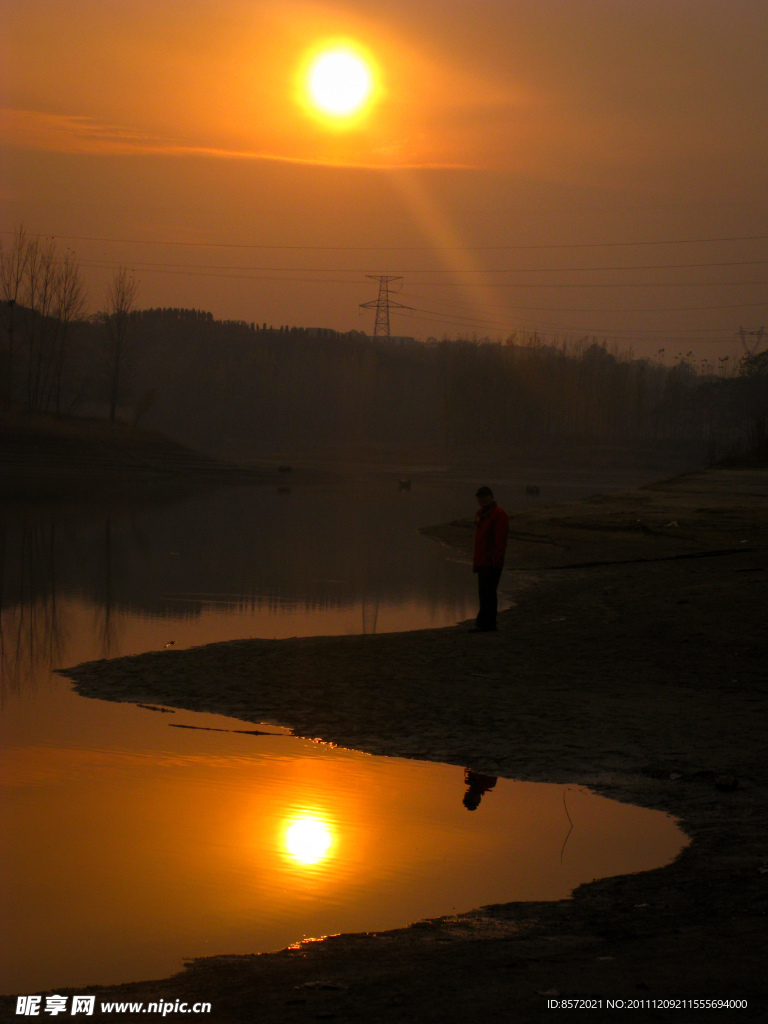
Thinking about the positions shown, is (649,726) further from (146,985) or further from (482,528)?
(146,985)

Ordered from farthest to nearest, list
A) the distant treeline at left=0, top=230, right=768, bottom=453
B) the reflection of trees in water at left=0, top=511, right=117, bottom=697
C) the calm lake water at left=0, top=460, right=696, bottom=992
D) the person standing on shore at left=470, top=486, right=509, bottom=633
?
the distant treeline at left=0, top=230, right=768, bottom=453 → the person standing on shore at left=470, top=486, right=509, bottom=633 → the reflection of trees in water at left=0, top=511, right=117, bottom=697 → the calm lake water at left=0, top=460, right=696, bottom=992

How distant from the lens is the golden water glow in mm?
6723

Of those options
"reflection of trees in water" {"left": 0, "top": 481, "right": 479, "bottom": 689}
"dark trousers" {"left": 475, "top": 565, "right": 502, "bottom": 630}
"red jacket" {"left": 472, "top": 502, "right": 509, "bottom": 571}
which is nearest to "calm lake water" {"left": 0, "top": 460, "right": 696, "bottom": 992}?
"reflection of trees in water" {"left": 0, "top": 481, "right": 479, "bottom": 689}

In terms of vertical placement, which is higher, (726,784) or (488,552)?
(488,552)

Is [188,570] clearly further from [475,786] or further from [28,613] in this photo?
[475,786]

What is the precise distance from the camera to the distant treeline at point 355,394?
10338 centimetres

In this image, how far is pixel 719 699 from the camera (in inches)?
421

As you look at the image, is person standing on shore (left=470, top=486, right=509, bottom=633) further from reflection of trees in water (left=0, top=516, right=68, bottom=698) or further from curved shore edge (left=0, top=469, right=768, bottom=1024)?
reflection of trees in water (left=0, top=516, right=68, bottom=698)

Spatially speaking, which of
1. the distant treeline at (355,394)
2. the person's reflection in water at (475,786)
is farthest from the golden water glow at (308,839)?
the distant treeline at (355,394)

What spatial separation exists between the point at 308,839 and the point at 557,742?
289cm

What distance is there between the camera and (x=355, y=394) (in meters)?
176

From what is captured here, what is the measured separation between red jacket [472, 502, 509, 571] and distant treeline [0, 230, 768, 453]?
7010 centimetres

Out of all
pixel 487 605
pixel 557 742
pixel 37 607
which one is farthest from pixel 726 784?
pixel 37 607

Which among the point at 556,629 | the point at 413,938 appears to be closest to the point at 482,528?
the point at 556,629
